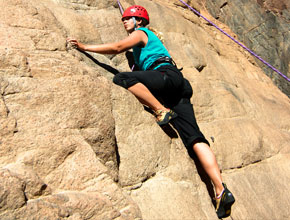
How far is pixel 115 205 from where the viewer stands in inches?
93.9

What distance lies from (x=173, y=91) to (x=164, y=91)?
0.45 ft

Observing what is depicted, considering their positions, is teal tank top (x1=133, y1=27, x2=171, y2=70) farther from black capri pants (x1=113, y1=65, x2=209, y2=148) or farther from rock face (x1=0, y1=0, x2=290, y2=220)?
rock face (x1=0, y1=0, x2=290, y2=220)

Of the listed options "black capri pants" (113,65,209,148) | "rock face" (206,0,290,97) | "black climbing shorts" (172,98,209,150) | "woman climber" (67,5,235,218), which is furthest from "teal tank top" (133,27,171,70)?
"rock face" (206,0,290,97)

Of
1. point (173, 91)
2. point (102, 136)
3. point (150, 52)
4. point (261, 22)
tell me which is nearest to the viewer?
point (102, 136)

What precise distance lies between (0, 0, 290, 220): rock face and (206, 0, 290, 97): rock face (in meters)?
4.44

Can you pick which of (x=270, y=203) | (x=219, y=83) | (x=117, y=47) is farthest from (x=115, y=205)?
(x=219, y=83)

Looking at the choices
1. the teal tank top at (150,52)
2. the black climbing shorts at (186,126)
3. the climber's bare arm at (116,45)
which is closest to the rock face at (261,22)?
the teal tank top at (150,52)

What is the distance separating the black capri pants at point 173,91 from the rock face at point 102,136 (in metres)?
0.14

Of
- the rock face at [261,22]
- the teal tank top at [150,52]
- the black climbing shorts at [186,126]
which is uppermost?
the teal tank top at [150,52]

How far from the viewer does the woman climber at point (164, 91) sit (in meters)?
3.43

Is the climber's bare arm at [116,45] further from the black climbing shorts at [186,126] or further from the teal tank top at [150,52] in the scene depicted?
the black climbing shorts at [186,126]

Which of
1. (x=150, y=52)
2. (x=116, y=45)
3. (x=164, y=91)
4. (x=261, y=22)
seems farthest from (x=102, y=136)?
(x=261, y=22)

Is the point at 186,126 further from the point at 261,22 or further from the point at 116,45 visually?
the point at 261,22

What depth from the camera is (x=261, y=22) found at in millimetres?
9469
